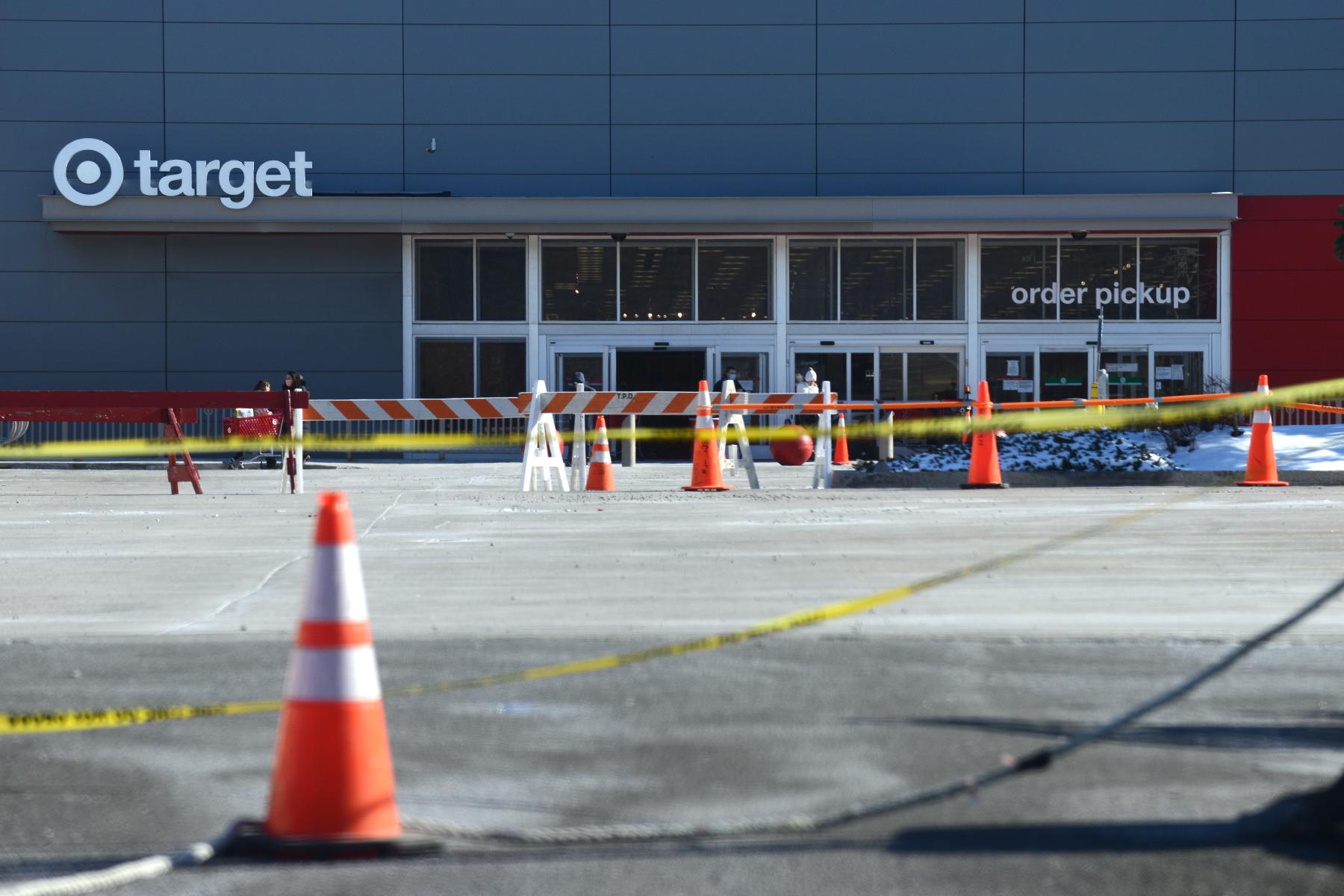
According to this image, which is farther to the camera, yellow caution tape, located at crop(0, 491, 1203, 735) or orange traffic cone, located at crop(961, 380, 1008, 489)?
orange traffic cone, located at crop(961, 380, 1008, 489)

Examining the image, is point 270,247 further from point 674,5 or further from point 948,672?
point 948,672

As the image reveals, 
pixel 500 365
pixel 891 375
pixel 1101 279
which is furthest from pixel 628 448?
pixel 1101 279

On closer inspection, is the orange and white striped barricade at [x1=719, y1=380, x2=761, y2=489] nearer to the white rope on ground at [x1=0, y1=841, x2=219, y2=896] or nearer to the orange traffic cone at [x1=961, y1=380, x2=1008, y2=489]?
the orange traffic cone at [x1=961, y1=380, x2=1008, y2=489]

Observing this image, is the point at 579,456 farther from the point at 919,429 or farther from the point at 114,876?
the point at 114,876

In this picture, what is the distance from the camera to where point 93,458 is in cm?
2991

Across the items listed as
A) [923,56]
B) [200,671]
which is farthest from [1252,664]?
[923,56]

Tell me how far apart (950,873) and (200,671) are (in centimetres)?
390

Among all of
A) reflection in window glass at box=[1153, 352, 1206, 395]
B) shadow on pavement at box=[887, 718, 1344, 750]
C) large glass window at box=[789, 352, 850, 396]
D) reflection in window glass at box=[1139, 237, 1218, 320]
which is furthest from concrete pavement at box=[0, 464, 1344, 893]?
reflection in window glass at box=[1139, 237, 1218, 320]

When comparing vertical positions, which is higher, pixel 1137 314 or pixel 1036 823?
pixel 1137 314

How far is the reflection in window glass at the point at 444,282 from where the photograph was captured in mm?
34188

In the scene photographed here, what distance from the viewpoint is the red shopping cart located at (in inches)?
1071

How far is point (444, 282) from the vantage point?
3431 centimetres

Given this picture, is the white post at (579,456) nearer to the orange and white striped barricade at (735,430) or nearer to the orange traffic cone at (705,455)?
the orange and white striped barricade at (735,430)

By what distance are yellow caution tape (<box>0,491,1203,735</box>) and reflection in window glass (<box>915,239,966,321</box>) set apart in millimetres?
25880
